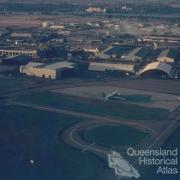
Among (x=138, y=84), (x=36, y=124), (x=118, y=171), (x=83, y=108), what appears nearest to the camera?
(x=118, y=171)

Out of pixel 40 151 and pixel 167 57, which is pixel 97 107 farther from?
pixel 167 57

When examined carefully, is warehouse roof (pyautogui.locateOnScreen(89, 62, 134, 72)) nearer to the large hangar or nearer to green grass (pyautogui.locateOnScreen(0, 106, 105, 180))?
the large hangar

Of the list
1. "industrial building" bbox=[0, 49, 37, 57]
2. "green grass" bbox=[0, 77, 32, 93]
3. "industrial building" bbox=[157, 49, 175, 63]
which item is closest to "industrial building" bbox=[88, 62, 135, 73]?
"industrial building" bbox=[157, 49, 175, 63]

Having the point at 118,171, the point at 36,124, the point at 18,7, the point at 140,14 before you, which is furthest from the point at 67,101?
the point at 18,7

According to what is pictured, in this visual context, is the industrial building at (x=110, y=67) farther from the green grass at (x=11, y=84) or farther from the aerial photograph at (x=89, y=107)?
the green grass at (x=11, y=84)

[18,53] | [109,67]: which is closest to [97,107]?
[109,67]

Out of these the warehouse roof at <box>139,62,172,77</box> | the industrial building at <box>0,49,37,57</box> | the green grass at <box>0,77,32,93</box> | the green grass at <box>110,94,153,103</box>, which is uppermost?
the warehouse roof at <box>139,62,172,77</box>

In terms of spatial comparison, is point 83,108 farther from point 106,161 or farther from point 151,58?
point 151,58
